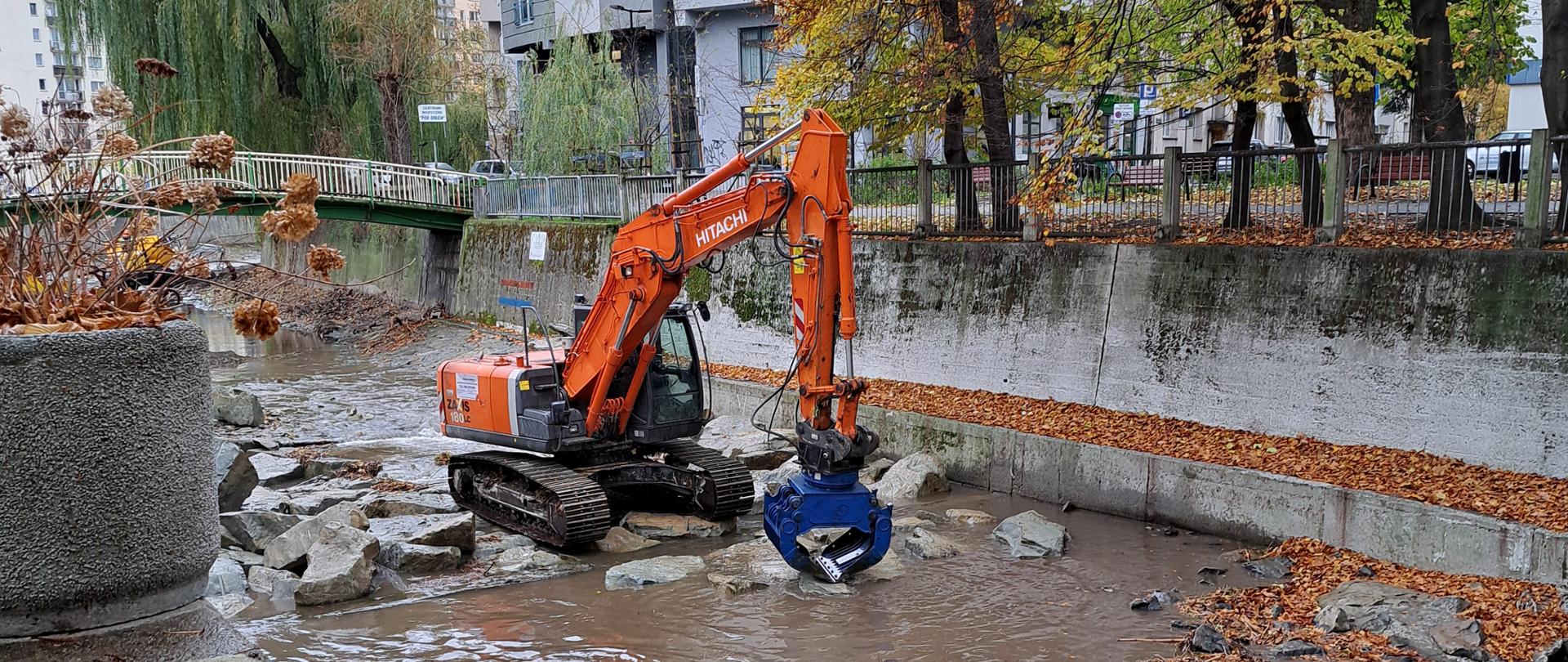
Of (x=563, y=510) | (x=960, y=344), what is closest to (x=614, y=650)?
(x=563, y=510)

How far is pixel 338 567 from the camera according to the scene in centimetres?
926

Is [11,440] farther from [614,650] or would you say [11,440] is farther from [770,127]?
[770,127]

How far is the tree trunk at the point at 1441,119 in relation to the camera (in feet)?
37.6

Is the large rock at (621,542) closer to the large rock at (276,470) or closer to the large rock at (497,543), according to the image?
the large rock at (497,543)

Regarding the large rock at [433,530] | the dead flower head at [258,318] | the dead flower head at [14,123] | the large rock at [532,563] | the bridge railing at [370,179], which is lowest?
the large rock at [532,563]

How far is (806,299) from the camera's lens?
30.3 ft

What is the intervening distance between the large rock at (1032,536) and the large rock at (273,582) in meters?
5.79

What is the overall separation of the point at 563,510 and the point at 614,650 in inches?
92.0

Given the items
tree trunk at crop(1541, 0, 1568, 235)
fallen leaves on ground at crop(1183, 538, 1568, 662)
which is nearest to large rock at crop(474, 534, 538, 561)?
fallen leaves on ground at crop(1183, 538, 1568, 662)

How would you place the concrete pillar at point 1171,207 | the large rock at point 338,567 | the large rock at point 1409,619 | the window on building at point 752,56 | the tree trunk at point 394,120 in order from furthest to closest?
the window on building at point 752,56
the tree trunk at point 394,120
the concrete pillar at point 1171,207
the large rock at point 338,567
the large rock at point 1409,619

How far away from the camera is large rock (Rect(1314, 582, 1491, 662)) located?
7430mm

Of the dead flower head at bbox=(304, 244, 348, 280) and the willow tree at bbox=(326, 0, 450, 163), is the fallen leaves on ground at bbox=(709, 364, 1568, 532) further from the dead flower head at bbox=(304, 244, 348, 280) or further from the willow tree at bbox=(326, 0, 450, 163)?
the willow tree at bbox=(326, 0, 450, 163)

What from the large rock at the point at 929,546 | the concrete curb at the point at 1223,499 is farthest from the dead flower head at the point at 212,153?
the concrete curb at the point at 1223,499

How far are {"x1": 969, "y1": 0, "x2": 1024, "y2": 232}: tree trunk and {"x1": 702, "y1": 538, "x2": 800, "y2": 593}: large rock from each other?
6081 millimetres
